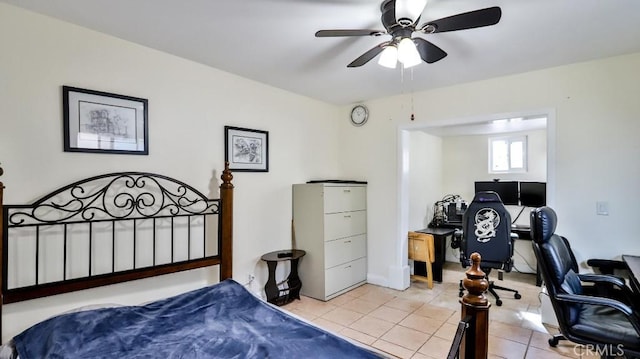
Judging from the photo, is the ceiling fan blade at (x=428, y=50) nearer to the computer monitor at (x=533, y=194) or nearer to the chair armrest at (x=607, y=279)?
the chair armrest at (x=607, y=279)

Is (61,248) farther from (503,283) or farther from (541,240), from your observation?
(503,283)

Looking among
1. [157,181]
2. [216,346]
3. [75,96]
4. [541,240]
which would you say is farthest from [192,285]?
[541,240]

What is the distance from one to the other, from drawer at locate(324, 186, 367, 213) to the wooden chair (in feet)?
2.45

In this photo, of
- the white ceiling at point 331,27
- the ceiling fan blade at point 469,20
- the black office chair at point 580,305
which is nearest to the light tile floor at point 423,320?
the black office chair at point 580,305

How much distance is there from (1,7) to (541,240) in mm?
3642

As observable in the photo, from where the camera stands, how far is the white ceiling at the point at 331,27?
1951 mm

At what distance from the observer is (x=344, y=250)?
3.80 m

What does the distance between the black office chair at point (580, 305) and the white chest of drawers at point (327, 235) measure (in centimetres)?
193

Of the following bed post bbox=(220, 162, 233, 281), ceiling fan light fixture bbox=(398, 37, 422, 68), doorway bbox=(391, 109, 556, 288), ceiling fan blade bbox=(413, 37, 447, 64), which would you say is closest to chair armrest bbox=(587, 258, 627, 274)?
doorway bbox=(391, 109, 556, 288)

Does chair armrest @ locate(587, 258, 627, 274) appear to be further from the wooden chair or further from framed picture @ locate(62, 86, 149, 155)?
framed picture @ locate(62, 86, 149, 155)

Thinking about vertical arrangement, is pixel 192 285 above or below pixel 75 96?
below

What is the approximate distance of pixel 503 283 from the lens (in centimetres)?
417

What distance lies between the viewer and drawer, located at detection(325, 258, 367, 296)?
141 inches

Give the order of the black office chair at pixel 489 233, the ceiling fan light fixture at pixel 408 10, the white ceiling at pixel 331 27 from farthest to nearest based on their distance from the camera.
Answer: the black office chair at pixel 489 233, the white ceiling at pixel 331 27, the ceiling fan light fixture at pixel 408 10
